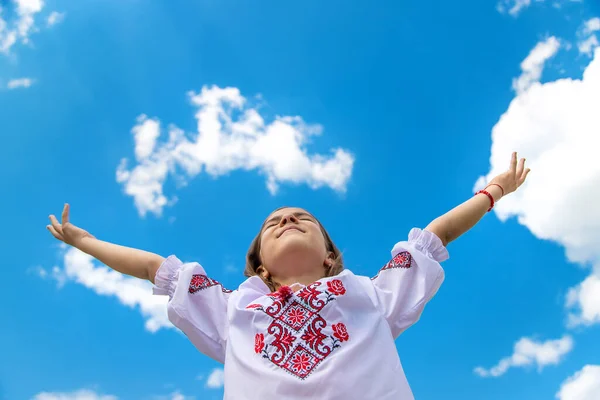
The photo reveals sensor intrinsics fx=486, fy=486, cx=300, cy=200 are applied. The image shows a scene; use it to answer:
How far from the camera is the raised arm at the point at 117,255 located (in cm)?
300

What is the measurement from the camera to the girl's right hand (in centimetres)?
338

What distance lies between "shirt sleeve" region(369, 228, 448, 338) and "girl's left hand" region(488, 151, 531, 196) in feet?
2.54

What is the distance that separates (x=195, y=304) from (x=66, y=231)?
1.19 meters

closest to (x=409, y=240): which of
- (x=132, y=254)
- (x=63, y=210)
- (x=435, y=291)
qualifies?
(x=435, y=291)

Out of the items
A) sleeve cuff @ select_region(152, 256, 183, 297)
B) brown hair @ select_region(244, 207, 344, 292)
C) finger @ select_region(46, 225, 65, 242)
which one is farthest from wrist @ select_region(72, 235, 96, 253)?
brown hair @ select_region(244, 207, 344, 292)

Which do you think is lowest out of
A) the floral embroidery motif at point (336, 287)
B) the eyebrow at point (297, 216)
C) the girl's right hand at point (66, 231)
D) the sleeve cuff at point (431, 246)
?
the floral embroidery motif at point (336, 287)

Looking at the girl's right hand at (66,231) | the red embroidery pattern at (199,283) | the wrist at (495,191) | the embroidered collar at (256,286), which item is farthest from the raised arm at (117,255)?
the wrist at (495,191)

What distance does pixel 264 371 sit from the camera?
243 centimetres

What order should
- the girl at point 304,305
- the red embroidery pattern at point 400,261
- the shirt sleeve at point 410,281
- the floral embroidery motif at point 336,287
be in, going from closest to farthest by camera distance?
the girl at point 304,305 → the floral embroidery motif at point 336,287 → the shirt sleeve at point 410,281 → the red embroidery pattern at point 400,261

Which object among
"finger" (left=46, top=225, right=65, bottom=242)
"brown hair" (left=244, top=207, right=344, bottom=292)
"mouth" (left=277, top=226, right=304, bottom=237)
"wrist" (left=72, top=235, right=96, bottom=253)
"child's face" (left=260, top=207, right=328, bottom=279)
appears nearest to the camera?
"child's face" (left=260, top=207, right=328, bottom=279)

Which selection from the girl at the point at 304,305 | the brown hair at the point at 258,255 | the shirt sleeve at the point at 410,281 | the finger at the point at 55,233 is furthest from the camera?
the brown hair at the point at 258,255

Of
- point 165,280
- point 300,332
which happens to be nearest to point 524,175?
point 300,332

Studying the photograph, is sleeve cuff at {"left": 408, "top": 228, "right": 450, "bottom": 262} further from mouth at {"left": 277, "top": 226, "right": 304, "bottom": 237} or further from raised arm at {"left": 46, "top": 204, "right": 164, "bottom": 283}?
raised arm at {"left": 46, "top": 204, "right": 164, "bottom": 283}

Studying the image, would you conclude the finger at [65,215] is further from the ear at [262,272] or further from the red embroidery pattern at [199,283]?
the ear at [262,272]
